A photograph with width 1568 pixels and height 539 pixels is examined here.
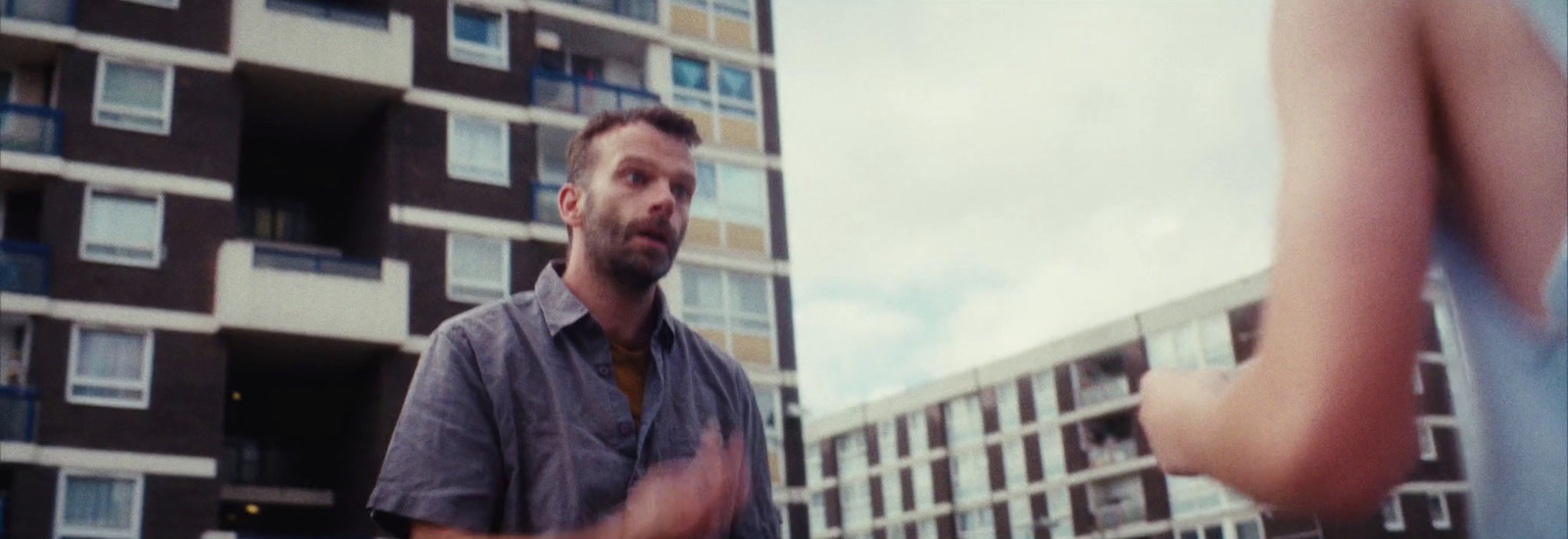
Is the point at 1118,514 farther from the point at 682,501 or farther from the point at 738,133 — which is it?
the point at 682,501

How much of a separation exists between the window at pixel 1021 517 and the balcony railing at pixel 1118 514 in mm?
4371

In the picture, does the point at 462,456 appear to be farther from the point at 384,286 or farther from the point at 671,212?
the point at 384,286

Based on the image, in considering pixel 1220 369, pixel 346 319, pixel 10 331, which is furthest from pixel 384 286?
pixel 1220 369

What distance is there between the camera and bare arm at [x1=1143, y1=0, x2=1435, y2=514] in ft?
3.26

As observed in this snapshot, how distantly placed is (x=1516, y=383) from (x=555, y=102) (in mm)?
27673

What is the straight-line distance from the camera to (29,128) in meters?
22.2

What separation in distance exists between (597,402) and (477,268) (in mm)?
23385

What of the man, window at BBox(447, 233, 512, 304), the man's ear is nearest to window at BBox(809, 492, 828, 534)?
window at BBox(447, 233, 512, 304)

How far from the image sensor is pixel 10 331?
71.4 ft

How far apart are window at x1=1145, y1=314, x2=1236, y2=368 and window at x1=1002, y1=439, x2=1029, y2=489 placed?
8.86 metres

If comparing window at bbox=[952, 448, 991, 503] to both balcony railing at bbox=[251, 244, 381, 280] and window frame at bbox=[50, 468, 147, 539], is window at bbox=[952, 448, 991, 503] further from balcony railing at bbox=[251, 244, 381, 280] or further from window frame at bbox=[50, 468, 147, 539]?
window frame at bbox=[50, 468, 147, 539]

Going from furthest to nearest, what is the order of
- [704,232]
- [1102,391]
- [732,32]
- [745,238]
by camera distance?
[1102,391] < [732,32] < [745,238] < [704,232]

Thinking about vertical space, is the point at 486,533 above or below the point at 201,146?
below

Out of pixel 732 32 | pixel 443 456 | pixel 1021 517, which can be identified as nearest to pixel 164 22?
pixel 732 32
